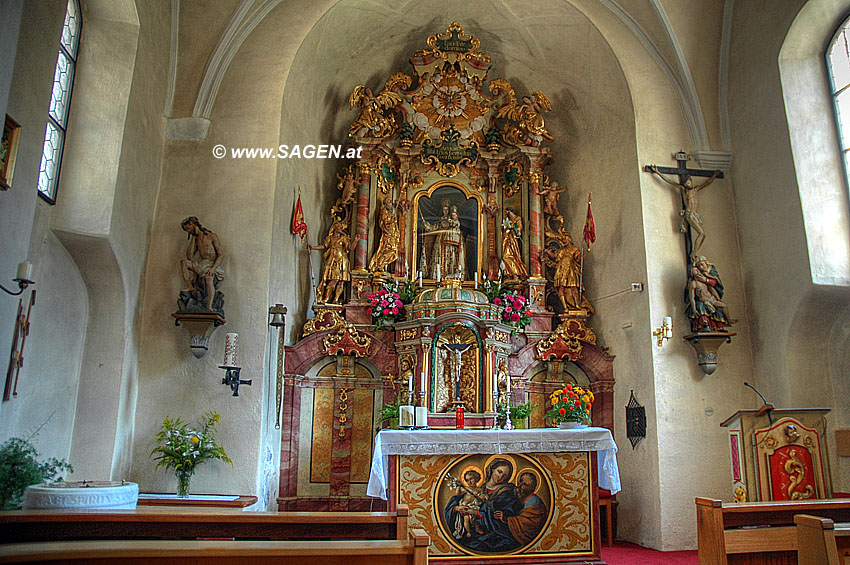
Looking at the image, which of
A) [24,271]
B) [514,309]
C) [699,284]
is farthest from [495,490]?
[24,271]

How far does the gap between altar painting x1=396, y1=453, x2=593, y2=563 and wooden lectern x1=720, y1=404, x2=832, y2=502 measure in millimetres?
1590

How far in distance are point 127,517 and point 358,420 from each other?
655 centimetres

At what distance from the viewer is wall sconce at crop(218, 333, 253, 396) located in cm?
823

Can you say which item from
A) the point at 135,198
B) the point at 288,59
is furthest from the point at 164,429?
the point at 288,59

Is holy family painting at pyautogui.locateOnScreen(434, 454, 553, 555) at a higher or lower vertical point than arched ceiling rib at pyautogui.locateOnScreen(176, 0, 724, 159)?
lower

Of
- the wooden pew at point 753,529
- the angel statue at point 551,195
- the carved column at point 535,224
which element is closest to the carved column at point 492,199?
the carved column at point 535,224

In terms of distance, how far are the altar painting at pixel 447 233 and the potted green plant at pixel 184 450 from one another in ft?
15.3

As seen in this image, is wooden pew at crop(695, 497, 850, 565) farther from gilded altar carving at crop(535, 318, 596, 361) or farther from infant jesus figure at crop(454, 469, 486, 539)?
gilded altar carving at crop(535, 318, 596, 361)

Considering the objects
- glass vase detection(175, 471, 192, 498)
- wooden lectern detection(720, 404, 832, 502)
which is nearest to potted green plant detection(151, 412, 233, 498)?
glass vase detection(175, 471, 192, 498)

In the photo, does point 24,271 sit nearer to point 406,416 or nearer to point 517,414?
point 406,416

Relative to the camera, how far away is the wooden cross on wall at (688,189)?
9.95 metres

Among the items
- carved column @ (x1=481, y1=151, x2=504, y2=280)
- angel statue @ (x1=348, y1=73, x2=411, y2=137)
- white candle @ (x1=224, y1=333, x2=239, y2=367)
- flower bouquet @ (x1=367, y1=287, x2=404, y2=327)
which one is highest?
angel statue @ (x1=348, y1=73, x2=411, y2=137)

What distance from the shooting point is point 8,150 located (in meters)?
5.70

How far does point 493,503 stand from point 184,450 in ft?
11.7
